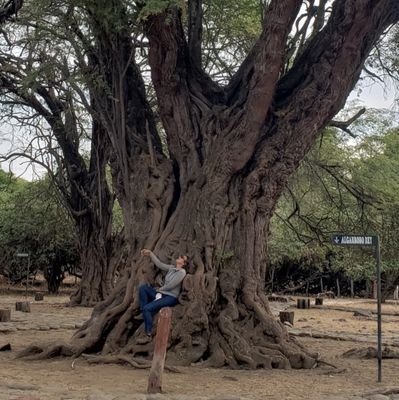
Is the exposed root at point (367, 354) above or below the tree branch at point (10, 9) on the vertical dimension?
below

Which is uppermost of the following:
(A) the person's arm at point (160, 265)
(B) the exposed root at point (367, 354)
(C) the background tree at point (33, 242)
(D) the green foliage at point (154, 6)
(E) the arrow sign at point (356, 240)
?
(D) the green foliage at point (154, 6)

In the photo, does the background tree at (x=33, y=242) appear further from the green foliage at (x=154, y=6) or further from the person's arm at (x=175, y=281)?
the green foliage at (x=154, y=6)

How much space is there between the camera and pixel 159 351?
23.0 feet

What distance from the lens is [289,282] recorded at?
1544 inches

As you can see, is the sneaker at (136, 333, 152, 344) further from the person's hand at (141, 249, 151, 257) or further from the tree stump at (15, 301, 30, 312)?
the tree stump at (15, 301, 30, 312)

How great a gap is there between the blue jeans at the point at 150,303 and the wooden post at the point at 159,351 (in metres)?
2.37

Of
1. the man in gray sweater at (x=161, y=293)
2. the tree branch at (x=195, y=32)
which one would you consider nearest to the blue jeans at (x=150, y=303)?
the man in gray sweater at (x=161, y=293)

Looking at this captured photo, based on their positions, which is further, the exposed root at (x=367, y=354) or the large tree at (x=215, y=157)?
the exposed root at (x=367, y=354)

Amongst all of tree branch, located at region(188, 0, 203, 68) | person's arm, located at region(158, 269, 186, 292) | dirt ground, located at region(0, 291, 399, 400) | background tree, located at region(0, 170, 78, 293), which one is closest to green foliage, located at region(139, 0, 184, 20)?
tree branch, located at region(188, 0, 203, 68)

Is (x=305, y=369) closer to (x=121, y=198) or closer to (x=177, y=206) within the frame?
(x=177, y=206)

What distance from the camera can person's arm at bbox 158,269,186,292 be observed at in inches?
376

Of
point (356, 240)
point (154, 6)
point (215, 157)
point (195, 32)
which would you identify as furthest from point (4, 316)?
point (356, 240)

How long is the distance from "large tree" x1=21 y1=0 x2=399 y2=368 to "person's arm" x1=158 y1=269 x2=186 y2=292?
162mm

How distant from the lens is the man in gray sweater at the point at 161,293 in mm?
9508
